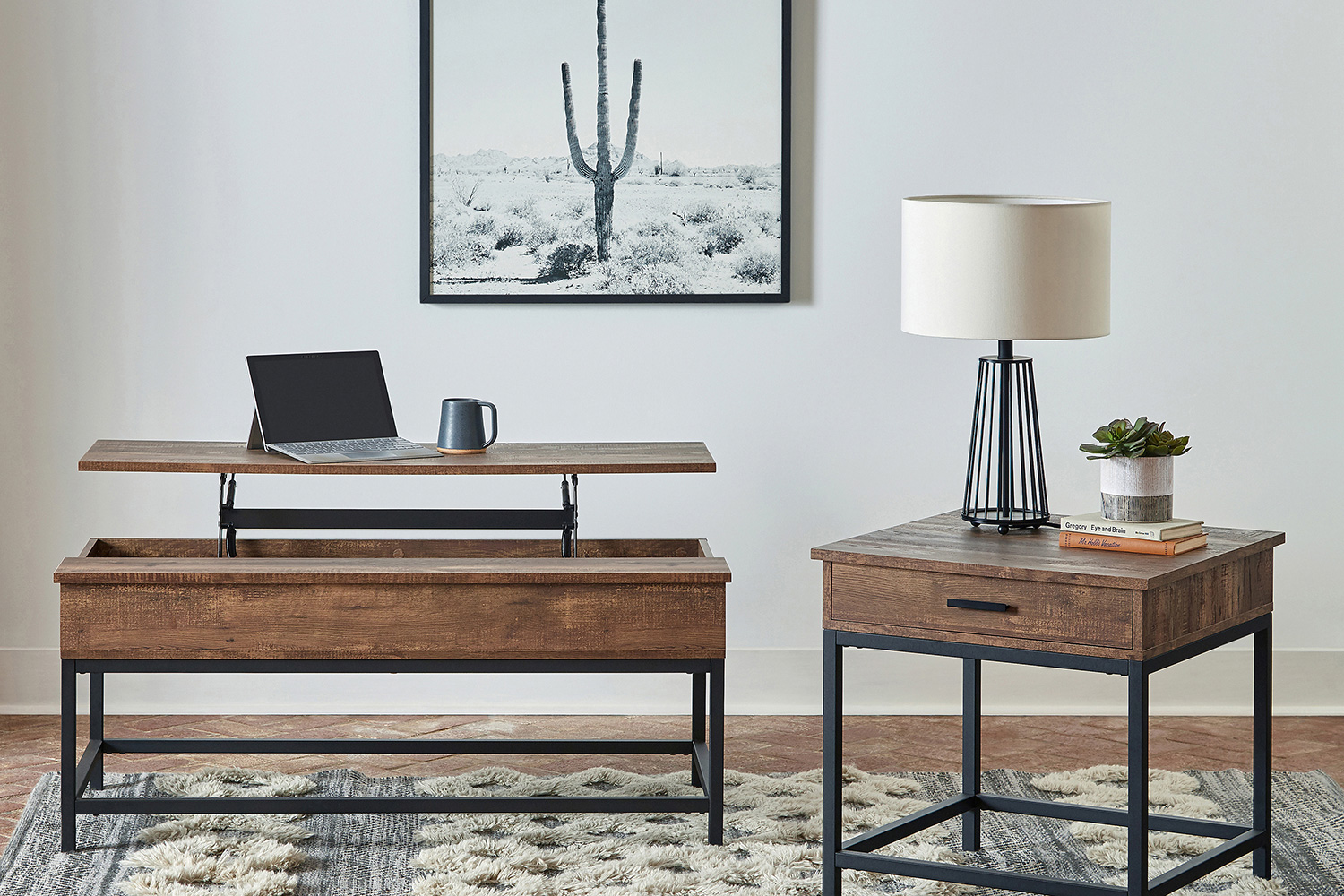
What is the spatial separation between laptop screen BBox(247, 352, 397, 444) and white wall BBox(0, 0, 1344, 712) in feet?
2.86

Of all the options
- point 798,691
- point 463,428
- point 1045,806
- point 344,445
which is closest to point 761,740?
point 798,691

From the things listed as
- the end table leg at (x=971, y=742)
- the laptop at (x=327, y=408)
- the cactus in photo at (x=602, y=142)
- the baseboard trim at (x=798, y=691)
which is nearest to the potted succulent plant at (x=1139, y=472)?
the end table leg at (x=971, y=742)

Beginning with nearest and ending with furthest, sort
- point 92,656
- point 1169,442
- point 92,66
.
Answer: point 1169,442 → point 92,656 → point 92,66

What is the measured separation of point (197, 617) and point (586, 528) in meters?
1.55

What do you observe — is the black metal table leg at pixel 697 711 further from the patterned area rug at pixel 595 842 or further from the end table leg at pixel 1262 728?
the end table leg at pixel 1262 728

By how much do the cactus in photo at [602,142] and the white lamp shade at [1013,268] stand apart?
62.6 inches

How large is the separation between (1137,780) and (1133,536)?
17.8 inches

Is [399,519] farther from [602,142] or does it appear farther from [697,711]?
[602,142]

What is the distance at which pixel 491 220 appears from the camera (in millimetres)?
4418

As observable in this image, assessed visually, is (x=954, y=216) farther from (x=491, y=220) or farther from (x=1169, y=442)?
(x=491, y=220)

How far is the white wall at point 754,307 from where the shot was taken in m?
4.39

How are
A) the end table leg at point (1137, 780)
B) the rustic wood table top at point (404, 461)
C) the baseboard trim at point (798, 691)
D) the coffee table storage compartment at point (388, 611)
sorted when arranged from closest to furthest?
the end table leg at point (1137, 780) < the coffee table storage compartment at point (388, 611) < the rustic wood table top at point (404, 461) < the baseboard trim at point (798, 691)

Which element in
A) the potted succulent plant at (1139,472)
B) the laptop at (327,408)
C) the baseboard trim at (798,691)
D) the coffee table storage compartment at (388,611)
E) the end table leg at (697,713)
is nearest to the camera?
the potted succulent plant at (1139,472)

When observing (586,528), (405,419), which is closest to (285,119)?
(405,419)
